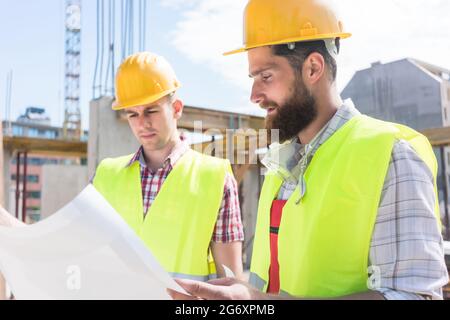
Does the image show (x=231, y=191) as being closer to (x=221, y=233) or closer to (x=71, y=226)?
(x=221, y=233)

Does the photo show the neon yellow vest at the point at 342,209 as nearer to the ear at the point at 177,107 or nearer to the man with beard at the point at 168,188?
the man with beard at the point at 168,188

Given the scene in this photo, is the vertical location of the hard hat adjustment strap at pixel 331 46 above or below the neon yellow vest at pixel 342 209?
above

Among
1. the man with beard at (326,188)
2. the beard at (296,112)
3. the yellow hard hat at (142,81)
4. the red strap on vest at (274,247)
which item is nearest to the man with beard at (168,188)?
the yellow hard hat at (142,81)

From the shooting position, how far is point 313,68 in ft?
4.79

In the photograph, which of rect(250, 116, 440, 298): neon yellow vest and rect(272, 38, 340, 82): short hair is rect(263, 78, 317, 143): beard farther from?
rect(250, 116, 440, 298): neon yellow vest

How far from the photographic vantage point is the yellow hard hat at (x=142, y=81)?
97.9 inches

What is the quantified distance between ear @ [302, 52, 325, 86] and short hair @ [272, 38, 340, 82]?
15mm

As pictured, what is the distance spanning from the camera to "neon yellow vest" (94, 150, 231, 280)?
2223mm

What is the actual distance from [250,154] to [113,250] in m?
6.41

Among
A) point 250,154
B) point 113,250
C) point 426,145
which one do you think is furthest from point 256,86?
point 250,154

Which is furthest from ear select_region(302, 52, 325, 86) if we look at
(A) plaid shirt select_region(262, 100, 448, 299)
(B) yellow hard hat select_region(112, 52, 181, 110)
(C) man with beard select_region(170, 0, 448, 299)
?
(B) yellow hard hat select_region(112, 52, 181, 110)

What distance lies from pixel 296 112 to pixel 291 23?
286 millimetres

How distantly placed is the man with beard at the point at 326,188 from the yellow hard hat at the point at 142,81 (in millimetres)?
1018
